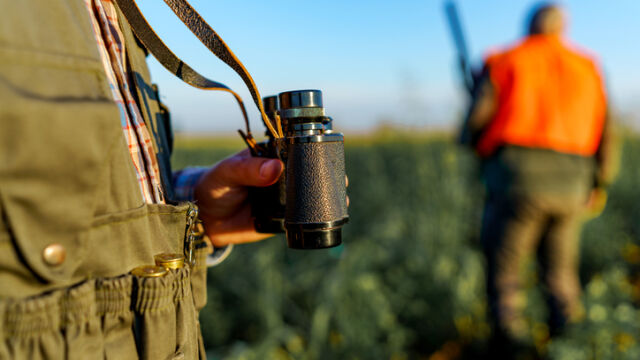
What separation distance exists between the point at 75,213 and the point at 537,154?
317cm

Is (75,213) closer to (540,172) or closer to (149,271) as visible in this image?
(149,271)

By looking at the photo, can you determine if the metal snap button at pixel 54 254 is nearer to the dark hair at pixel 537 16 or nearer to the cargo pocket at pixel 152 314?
the cargo pocket at pixel 152 314

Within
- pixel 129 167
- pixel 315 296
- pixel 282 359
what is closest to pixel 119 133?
pixel 129 167

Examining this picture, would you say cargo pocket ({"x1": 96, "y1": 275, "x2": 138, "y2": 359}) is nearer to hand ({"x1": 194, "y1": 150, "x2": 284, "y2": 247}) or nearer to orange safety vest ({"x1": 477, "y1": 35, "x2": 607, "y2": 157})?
hand ({"x1": 194, "y1": 150, "x2": 284, "y2": 247})

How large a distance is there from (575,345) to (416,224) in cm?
168

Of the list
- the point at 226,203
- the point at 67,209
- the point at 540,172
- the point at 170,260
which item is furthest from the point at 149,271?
the point at 540,172

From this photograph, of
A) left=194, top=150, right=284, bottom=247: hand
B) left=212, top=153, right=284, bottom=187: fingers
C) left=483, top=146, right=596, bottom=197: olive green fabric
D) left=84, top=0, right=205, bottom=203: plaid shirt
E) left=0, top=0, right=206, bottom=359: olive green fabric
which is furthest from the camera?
left=483, top=146, right=596, bottom=197: olive green fabric

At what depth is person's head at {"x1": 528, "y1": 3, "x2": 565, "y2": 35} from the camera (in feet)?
10.4

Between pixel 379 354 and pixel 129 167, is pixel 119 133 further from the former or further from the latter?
pixel 379 354

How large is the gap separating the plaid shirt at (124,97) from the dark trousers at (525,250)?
2.87 m

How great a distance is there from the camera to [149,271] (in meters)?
0.67

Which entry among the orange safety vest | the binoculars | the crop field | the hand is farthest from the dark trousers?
the binoculars

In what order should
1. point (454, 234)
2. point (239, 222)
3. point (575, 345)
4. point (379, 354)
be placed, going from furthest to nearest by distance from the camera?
1. point (454, 234)
2. point (379, 354)
3. point (575, 345)
4. point (239, 222)

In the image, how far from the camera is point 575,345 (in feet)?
8.57
